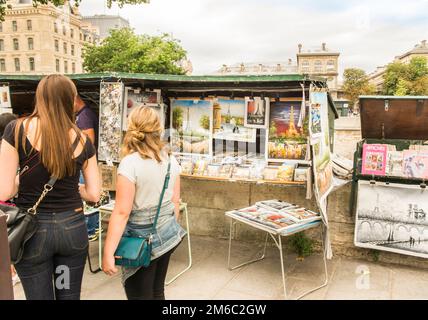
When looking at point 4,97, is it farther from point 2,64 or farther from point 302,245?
point 2,64

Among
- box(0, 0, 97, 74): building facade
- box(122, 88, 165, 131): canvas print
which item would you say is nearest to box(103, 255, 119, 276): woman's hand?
box(122, 88, 165, 131): canvas print

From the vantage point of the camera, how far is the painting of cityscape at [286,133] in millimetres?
4789

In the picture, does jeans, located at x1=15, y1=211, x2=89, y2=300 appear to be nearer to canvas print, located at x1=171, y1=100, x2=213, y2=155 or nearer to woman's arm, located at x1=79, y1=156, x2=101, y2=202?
woman's arm, located at x1=79, y1=156, x2=101, y2=202

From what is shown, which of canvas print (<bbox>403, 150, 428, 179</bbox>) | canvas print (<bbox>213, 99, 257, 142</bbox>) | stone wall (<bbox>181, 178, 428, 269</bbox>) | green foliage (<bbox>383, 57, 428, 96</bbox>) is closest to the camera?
canvas print (<bbox>403, 150, 428, 179</bbox>)

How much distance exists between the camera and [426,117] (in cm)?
412

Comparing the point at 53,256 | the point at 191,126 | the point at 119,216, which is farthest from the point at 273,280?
the point at 53,256

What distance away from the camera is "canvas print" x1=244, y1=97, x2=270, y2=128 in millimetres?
4883

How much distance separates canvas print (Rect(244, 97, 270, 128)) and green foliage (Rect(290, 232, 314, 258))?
1556 millimetres

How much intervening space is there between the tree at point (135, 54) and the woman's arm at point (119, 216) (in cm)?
2861

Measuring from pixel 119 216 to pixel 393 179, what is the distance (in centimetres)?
334

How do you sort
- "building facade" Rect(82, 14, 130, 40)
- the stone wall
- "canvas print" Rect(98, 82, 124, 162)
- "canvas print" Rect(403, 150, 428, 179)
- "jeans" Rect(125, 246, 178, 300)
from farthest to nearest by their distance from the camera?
"building facade" Rect(82, 14, 130, 40)
"canvas print" Rect(98, 82, 124, 162)
the stone wall
"canvas print" Rect(403, 150, 428, 179)
"jeans" Rect(125, 246, 178, 300)

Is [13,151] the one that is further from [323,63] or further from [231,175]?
[323,63]

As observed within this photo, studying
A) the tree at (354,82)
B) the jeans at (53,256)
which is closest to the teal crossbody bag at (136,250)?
the jeans at (53,256)

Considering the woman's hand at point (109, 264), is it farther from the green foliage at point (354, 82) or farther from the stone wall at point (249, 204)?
the green foliage at point (354, 82)
